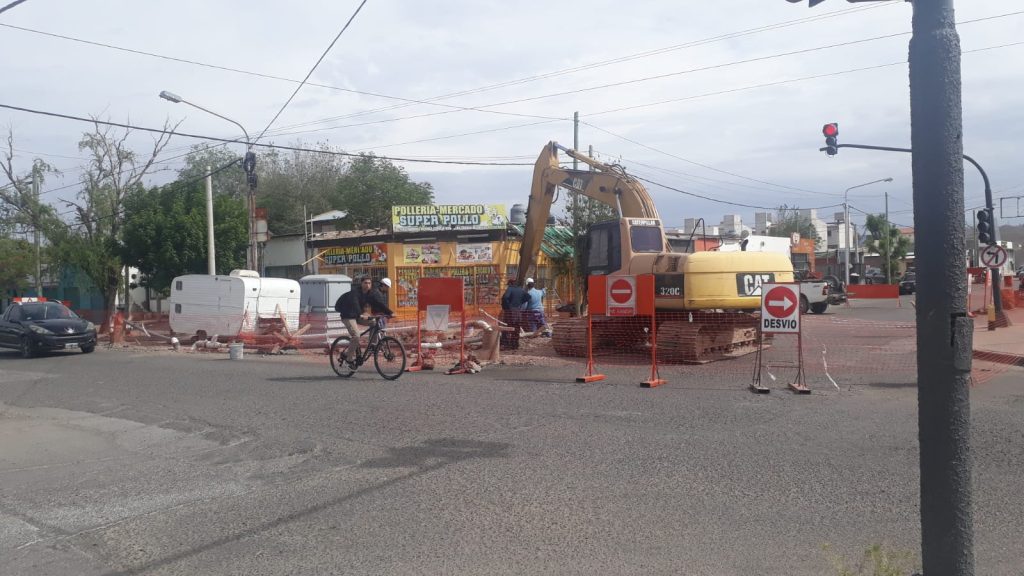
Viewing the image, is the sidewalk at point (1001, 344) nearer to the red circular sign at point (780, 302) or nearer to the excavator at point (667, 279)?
the excavator at point (667, 279)

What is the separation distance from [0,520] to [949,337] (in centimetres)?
662

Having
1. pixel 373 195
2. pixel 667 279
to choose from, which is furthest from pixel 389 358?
pixel 373 195

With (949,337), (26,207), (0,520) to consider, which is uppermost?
(26,207)

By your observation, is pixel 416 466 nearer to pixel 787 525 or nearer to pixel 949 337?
pixel 787 525

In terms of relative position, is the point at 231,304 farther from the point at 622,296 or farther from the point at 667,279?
the point at 622,296

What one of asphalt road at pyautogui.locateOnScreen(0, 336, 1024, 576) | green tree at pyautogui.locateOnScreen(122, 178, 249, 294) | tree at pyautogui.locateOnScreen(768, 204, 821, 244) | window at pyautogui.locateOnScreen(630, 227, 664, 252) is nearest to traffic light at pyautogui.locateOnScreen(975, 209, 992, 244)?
window at pyautogui.locateOnScreen(630, 227, 664, 252)

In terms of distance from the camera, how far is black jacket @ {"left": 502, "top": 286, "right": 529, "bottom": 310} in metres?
19.2

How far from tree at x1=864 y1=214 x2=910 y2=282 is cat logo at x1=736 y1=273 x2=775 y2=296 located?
52.3 meters

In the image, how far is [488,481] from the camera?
6.94m

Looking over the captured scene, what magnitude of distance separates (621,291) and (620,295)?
68 millimetres

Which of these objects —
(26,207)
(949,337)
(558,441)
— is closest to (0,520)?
(558,441)

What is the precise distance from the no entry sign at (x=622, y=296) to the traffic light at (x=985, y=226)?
588 inches

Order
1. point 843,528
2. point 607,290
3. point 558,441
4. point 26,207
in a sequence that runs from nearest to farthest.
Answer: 1. point 843,528
2. point 558,441
3. point 607,290
4. point 26,207

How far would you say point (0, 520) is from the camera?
634 centimetres
